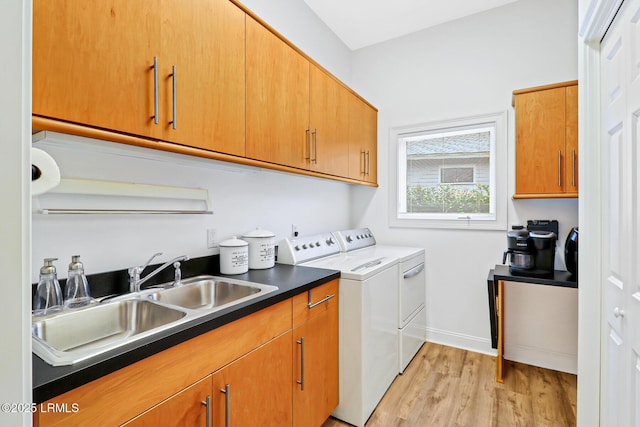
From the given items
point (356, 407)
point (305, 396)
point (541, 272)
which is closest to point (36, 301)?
point (305, 396)

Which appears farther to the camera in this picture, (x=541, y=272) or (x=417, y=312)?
(x=417, y=312)

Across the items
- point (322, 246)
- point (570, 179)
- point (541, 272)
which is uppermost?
Answer: point (570, 179)

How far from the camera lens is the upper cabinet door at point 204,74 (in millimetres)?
1240

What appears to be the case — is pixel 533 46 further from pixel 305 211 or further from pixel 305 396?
pixel 305 396

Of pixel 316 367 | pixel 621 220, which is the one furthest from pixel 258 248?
pixel 621 220

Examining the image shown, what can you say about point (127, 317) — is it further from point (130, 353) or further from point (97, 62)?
point (97, 62)

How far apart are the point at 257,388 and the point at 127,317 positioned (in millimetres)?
613

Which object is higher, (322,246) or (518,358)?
(322,246)

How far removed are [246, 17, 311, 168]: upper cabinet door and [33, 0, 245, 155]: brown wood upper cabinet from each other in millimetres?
85

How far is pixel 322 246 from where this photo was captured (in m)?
2.40

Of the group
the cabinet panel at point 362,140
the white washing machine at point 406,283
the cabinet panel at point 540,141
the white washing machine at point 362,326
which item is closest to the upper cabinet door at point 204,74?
the white washing machine at point 362,326

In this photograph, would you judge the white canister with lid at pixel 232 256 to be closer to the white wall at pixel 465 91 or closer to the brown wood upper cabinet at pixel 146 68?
the brown wood upper cabinet at pixel 146 68

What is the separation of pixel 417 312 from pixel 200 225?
195cm

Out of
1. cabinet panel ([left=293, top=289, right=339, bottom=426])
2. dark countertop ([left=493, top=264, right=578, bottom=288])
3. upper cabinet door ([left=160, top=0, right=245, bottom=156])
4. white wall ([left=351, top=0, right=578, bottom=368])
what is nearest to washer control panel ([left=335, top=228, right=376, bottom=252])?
white wall ([left=351, top=0, right=578, bottom=368])
